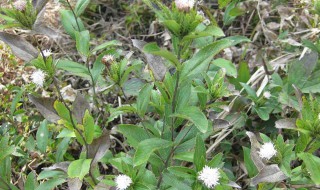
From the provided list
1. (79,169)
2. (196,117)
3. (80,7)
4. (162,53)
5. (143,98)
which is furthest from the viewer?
(80,7)

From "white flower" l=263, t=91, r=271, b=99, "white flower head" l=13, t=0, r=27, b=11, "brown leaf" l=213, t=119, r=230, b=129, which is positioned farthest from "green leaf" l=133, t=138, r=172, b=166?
"white flower" l=263, t=91, r=271, b=99

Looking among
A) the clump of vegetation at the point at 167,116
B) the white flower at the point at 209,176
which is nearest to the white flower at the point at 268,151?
the clump of vegetation at the point at 167,116

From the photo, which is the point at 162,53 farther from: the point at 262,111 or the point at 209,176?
the point at 262,111

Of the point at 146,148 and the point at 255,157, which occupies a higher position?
the point at 146,148

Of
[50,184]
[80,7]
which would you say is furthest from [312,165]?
[80,7]

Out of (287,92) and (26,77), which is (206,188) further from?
(26,77)

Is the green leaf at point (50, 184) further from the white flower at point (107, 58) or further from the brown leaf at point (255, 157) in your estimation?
the brown leaf at point (255, 157)
